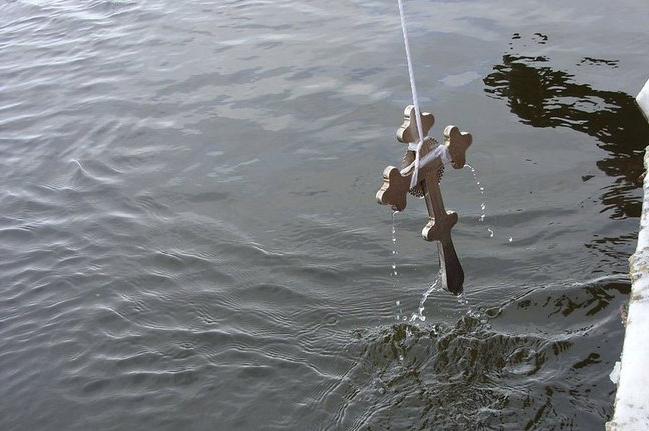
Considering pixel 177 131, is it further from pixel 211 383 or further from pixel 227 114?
pixel 211 383

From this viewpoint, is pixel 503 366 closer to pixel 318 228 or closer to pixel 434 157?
pixel 434 157

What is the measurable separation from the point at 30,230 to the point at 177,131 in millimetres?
2114

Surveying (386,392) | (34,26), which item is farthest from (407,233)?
(34,26)

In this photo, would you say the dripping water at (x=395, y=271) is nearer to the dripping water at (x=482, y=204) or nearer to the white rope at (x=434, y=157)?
the dripping water at (x=482, y=204)

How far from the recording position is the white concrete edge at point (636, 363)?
3.18 m

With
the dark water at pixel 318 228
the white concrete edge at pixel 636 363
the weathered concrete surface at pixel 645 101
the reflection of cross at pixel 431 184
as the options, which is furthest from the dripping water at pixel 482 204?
the white concrete edge at pixel 636 363

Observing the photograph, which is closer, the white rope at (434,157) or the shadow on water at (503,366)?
the white rope at (434,157)

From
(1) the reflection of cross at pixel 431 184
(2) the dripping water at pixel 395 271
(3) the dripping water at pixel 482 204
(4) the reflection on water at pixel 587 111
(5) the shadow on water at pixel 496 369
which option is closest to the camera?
(1) the reflection of cross at pixel 431 184

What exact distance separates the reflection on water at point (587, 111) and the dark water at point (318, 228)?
3cm

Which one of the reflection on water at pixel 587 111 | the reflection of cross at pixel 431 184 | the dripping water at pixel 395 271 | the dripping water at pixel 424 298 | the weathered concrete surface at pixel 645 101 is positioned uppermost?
the reflection of cross at pixel 431 184

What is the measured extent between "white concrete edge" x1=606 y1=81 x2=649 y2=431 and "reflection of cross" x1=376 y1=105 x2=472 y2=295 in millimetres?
1054

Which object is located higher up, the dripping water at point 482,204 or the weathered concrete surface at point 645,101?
the weathered concrete surface at point 645,101

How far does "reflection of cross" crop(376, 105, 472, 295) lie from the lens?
405 centimetres

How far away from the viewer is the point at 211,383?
529 cm
